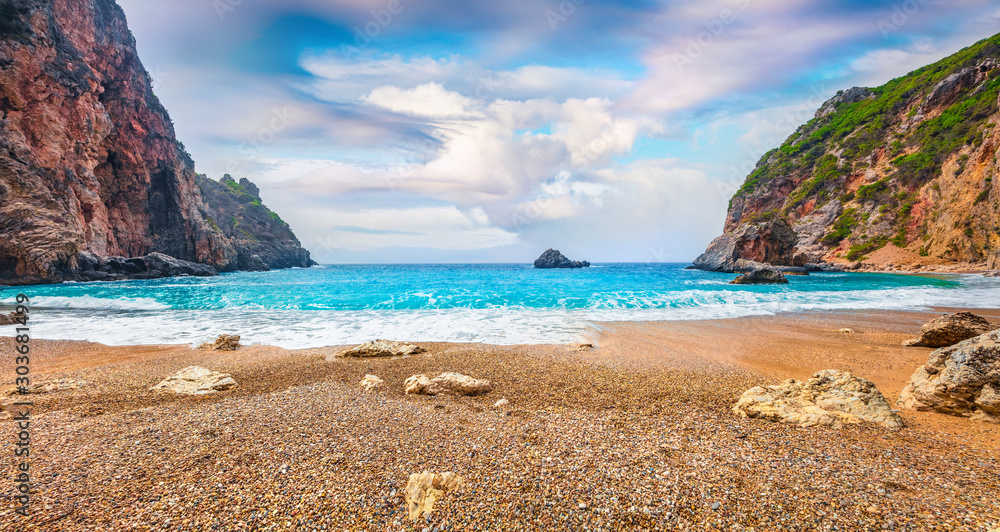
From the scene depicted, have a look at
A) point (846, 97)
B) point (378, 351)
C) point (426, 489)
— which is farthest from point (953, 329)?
point (846, 97)

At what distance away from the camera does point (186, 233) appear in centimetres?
6094

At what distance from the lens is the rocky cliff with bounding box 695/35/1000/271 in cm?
4266

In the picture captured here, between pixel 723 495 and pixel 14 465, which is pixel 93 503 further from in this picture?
pixel 723 495

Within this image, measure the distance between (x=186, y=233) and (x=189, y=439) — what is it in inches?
2978

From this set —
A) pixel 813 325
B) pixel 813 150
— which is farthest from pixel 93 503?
pixel 813 150

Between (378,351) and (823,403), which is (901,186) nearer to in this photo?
(823,403)

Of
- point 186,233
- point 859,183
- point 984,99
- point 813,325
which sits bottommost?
point 813,325

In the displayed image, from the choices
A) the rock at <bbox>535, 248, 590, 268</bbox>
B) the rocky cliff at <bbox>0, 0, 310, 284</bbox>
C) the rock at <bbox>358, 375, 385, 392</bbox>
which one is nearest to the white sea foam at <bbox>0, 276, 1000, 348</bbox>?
the rock at <bbox>358, 375, 385, 392</bbox>

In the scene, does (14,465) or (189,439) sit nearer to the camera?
(14,465)

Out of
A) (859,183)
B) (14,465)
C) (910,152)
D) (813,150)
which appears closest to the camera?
(14,465)

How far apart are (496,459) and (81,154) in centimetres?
6674

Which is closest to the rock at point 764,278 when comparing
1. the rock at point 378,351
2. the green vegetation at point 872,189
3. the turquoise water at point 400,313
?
the turquoise water at point 400,313

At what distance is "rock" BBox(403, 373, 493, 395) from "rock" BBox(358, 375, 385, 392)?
561 mm

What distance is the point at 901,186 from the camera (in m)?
55.6
